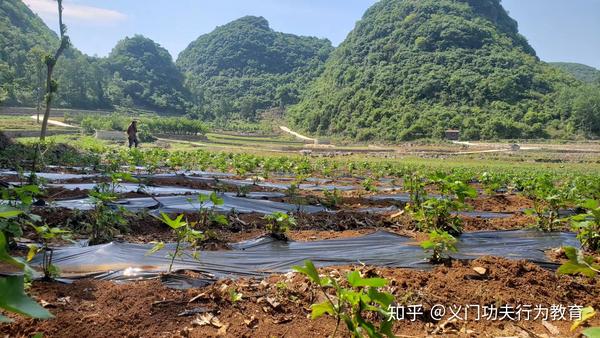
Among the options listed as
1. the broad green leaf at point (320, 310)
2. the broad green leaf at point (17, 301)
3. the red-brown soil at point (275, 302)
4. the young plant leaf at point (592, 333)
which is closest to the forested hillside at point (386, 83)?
the red-brown soil at point (275, 302)

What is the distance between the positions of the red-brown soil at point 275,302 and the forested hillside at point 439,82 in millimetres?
43077

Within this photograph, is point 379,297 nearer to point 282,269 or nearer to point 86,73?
point 282,269

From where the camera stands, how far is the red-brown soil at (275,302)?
2.42m

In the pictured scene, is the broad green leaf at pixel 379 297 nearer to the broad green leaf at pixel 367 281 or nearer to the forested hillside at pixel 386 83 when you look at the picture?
the broad green leaf at pixel 367 281

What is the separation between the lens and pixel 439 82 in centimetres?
5612

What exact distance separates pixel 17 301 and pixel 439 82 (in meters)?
59.5

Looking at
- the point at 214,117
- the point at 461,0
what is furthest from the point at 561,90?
the point at 214,117

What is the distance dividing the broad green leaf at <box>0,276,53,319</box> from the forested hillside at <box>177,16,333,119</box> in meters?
77.3

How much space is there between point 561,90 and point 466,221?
5458 centimetres

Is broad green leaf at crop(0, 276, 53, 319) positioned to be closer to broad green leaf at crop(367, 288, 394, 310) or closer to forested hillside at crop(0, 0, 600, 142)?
broad green leaf at crop(367, 288, 394, 310)

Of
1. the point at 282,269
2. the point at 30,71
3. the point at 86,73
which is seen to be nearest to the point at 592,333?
the point at 282,269

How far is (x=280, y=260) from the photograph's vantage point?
382 centimetres

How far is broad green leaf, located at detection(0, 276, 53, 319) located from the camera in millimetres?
705

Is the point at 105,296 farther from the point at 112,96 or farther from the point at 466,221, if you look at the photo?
the point at 112,96
